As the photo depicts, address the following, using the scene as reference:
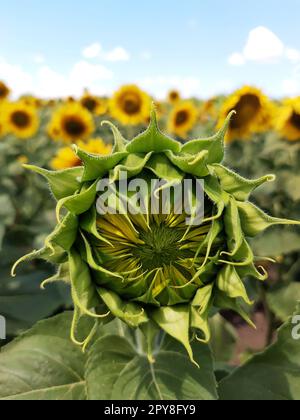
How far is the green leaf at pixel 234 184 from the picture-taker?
89cm

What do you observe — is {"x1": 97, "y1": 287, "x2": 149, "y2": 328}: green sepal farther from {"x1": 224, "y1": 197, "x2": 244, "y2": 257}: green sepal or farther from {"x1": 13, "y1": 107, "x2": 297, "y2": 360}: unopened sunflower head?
{"x1": 224, "y1": 197, "x2": 244, "y2": 257}: green sepal

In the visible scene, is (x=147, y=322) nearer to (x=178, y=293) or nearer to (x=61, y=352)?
(x=178, y=293)

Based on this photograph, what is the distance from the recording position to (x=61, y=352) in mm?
1186

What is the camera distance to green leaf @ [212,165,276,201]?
0.89 metres

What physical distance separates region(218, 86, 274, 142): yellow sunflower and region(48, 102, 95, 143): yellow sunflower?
3.98 feet

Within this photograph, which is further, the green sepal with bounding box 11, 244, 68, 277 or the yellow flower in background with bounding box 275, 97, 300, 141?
the yellow flower in background with bounding box 275, 97, 300, 141

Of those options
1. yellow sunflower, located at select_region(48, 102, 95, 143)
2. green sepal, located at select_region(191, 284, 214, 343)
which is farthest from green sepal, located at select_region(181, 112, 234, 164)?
yellow sunflower, located at select_region(48, 102, 95, 143)

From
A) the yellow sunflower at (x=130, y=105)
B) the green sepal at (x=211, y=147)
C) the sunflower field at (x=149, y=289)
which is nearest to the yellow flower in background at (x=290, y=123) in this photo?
the sunflower field at (x=149, y=289)

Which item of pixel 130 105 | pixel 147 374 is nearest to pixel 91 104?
pixel 130 105

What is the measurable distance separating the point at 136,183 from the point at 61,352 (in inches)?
19.6

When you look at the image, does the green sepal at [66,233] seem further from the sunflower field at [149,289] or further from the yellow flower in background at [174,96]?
the yellow flower in background at [174,96]

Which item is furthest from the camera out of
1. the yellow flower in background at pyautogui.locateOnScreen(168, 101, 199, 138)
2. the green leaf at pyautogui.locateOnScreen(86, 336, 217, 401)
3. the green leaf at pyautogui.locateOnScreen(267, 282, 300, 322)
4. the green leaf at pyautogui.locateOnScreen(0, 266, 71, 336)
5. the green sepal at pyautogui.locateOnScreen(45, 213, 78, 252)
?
the yellow flower in background at pyautogui.locateOnScreen(168, 101, 199, 138)

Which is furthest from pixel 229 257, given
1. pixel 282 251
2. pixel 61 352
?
pixel 282 251

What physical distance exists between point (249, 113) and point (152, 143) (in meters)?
2.54
